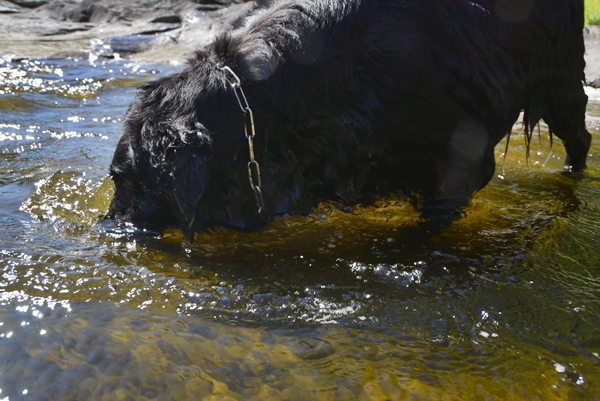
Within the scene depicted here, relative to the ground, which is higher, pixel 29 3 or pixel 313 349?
pixel 29 3

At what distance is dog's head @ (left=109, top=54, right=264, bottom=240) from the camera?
275 centimetres

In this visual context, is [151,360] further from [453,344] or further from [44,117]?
[44,117]

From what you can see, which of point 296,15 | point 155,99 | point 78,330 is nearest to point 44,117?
point 155,99

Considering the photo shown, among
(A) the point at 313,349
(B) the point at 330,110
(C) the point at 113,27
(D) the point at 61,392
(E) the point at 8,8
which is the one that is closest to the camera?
(D) the point at 61,392

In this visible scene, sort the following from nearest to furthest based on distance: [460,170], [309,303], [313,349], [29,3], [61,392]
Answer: [61,392]
[313,349]
[309,303]
[460,170]
[29,3]

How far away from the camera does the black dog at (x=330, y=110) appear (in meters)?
2.82

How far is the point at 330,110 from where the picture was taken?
114 inches

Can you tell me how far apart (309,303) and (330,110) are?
1017 millimetres

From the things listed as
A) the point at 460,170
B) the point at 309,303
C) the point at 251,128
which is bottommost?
the point at 309,303

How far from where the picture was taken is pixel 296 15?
2924 mm

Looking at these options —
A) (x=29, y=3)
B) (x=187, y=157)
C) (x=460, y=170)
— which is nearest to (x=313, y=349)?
(x=187, y=157)

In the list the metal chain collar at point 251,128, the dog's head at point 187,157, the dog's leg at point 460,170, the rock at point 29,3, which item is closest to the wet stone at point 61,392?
the dog's head at point 187,157

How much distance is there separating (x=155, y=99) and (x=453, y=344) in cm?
190

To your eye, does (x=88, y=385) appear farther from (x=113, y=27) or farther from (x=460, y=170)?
(x=113, y=27)
